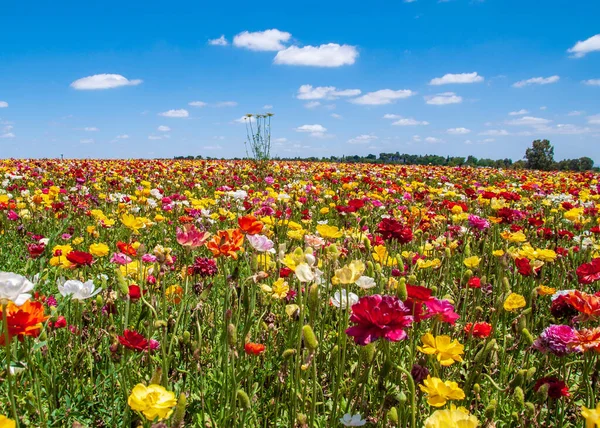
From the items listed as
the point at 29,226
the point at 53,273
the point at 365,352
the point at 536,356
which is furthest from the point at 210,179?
the point at 365,352

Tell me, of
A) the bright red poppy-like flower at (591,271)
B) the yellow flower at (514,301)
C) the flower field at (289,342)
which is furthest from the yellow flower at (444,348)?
the bright red poppy-like flower at (591,271)

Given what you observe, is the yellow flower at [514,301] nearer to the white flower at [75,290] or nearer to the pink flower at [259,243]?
the pink flower at [259,243]

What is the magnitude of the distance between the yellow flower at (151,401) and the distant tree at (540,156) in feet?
106

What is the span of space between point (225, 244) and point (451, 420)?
3.37 ft

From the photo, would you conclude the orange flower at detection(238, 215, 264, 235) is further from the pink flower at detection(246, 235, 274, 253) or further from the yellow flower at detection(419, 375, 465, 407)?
the yellow flower at detection(419, 375, 465, 407)

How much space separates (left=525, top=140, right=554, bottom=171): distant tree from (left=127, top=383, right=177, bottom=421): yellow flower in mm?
32445

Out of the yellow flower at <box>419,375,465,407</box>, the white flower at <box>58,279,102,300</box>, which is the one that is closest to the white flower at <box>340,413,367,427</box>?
the yellow flower at <box>419,375,465,407</box>

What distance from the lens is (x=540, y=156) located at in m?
29.8

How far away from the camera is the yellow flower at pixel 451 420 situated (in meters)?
0.96

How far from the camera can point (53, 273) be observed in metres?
3.45

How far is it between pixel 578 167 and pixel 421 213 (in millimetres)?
32431

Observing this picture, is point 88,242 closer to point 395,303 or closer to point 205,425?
point 205,425

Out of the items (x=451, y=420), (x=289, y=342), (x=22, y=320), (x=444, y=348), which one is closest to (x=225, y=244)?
(x=289, y=342)

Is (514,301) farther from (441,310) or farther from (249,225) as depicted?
(249,225)
